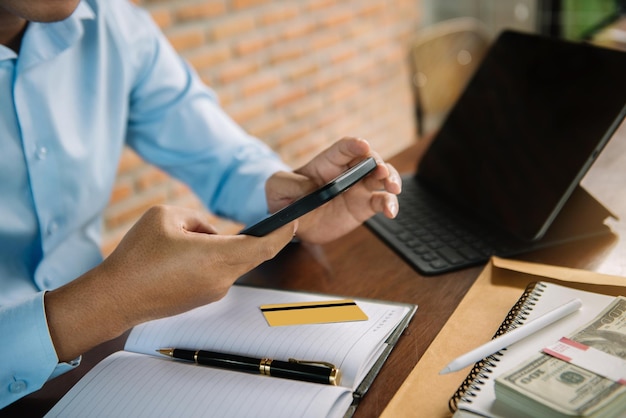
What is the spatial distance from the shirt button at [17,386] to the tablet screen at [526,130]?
65 cm

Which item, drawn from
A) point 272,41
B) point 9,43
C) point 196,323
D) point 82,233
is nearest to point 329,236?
point 196,323

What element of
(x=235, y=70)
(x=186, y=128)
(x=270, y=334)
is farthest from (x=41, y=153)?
(x=235, y=70)

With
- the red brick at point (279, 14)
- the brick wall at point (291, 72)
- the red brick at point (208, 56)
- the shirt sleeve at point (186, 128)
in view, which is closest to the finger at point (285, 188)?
the shirt sleeve at point (186, 128)

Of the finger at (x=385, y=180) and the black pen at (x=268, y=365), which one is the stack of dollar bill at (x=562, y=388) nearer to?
the black pen at (x=268, y=365)

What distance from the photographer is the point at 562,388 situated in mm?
Result: 522

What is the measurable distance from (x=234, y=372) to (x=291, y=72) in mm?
1917

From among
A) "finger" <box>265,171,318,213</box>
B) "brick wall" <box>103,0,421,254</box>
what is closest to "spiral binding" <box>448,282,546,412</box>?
"finger" <box>265,171,318,213</box>

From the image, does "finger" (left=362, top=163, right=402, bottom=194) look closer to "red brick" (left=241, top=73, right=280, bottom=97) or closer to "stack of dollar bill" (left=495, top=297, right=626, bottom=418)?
"stack of dollar bill" (left=495, top=297, right=626, bottom=418)

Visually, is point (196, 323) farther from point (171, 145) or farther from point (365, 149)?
point (171, 145)

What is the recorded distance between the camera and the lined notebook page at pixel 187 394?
1.95 ft

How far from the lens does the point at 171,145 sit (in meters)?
1.25

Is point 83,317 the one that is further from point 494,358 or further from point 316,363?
point 494,358

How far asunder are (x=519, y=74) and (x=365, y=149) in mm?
343

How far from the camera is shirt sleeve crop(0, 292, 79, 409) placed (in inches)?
27.4
